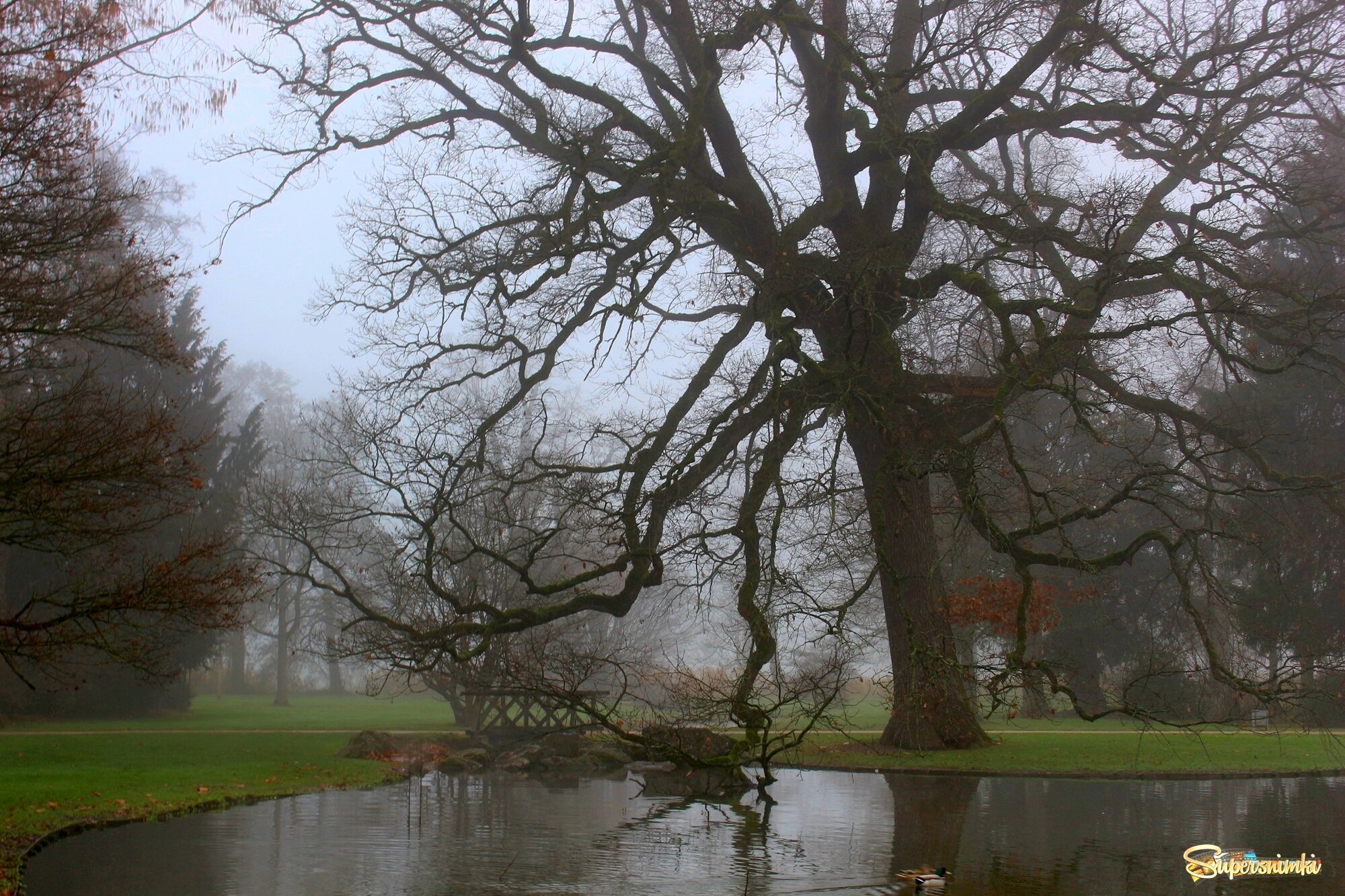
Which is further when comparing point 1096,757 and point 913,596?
point 1096,757

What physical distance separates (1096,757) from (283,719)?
73.5ft

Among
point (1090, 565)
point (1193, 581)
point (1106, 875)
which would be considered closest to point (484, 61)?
point (1090, 565)

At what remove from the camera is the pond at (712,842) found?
8.33 m

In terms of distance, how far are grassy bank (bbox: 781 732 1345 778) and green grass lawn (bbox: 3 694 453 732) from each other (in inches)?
450

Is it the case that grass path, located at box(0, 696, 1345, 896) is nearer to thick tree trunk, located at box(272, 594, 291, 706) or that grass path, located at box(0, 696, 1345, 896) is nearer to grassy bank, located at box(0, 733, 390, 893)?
grassy bank, located at box(0, 733, 390, 893)

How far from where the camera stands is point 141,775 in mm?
14836

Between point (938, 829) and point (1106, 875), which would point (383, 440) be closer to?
point (938, 829)

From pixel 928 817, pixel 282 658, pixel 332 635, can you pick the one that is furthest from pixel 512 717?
pixel 282 658

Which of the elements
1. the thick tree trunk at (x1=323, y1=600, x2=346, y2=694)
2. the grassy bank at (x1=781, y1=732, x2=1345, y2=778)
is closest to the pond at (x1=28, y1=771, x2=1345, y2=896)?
the grassy bank at (x1=781, y1=732, x2=1345, y2=778)

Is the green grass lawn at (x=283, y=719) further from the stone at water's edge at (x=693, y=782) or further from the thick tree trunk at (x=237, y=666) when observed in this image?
the stone at water's edge at (x=693, y=782)

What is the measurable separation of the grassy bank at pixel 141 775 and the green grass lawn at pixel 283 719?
445 cm

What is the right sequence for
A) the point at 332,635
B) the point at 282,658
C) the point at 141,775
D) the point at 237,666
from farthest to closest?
1. the point at 237,666
2. the point at 282,658
3. the point at 332,635
4. the point at 141,775

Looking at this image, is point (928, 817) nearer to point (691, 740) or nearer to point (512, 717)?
point (691, 740)

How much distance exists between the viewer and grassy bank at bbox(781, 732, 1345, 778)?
652 inches
